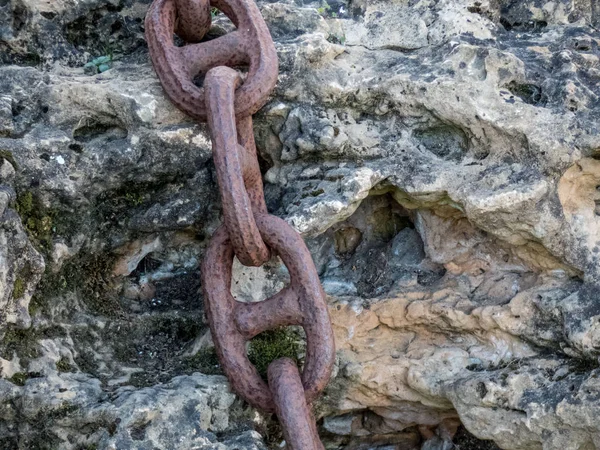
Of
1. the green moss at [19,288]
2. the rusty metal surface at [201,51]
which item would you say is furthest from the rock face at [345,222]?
the rusty metal surface at [201,51]

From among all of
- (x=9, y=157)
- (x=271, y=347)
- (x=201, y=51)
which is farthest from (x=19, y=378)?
(x=201, y=51)

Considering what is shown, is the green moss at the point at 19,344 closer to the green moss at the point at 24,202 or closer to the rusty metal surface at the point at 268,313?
the green moss at the point at 24,202

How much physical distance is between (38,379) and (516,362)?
1.52 metres

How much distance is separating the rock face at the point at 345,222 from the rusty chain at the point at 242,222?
14 cm

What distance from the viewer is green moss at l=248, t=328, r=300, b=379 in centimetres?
246

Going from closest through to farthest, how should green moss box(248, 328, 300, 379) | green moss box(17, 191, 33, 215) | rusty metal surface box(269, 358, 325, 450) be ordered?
rusty metal surface box(269, 358, 325, 450), green moss box(17, 191, 33, 215), green moss box(248, 328, 300, 379)

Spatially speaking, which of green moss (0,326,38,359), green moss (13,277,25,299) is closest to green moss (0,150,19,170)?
green moss (13,277,25,299)

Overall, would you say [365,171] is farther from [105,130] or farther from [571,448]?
[571,448]

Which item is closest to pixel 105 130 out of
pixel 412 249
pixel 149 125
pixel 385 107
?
pixel 149 125

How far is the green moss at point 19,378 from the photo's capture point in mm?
2217

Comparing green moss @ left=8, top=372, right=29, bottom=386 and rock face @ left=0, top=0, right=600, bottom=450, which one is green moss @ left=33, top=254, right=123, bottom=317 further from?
green moss @ left=8, top=372, right=29, bottom=386

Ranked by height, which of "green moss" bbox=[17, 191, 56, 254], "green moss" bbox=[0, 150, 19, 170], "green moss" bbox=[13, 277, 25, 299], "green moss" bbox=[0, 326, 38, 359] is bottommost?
"green moss" bbox=[0, 326, 38, 359]

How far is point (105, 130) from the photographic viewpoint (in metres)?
2.54

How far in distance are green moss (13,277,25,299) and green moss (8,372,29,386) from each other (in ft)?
0.76
